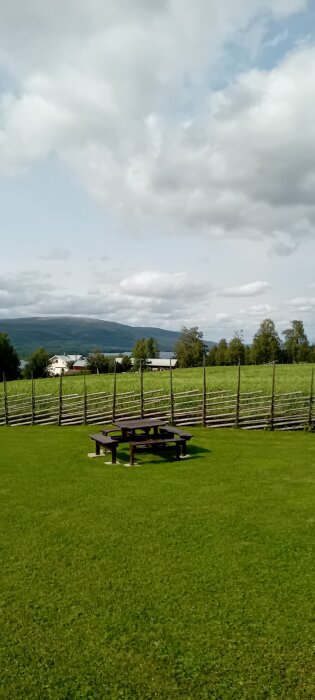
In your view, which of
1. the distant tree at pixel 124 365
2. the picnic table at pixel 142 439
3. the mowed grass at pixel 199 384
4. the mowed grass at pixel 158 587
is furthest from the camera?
the distant tree at pixel 124 365

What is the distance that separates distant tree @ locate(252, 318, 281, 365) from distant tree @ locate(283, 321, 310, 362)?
4.80 metres

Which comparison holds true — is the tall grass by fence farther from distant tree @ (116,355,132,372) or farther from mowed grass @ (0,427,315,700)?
distant tree @ (116,355,132,372)

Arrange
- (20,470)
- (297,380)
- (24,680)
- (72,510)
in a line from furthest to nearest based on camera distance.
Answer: (297,380)
(20,470)
(72,510)
(24,680)

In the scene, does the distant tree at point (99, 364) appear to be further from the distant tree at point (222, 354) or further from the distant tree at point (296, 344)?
the distant tree at point (296, 344)

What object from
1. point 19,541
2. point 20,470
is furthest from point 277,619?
point 20,470

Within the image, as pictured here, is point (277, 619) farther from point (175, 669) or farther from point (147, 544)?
point (147, 544)

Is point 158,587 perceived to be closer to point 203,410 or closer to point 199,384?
point 203,410

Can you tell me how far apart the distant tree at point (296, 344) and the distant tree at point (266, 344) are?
189 inches

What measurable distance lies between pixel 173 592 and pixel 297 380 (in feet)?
70.8

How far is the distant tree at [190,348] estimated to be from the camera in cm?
9519

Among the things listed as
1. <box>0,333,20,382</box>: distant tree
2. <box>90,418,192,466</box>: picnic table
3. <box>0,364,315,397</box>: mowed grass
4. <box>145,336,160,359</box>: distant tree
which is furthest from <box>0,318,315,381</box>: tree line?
<box>90,418,192,466</box>: picnic table

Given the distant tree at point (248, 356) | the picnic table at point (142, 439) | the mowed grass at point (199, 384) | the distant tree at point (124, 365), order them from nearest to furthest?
the picnic table at point (142, 439) → the mowed grass at point (199, 384) → the distant tree at point (248, 356) → the distant tree at point (124, 365)

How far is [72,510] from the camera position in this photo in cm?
918

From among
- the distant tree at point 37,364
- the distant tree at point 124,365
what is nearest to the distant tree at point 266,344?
the distant tree at point 124,365
